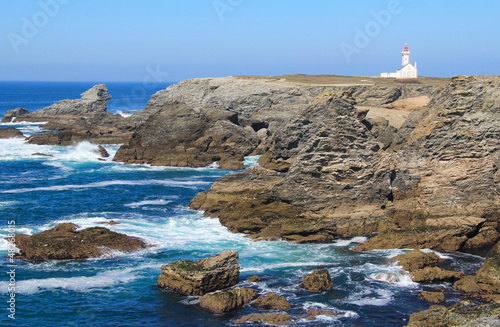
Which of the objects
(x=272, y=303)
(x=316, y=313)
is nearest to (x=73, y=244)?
(x=272, y=303)

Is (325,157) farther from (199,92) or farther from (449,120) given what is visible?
(199,92)

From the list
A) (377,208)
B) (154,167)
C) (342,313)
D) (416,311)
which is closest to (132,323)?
(342,313)

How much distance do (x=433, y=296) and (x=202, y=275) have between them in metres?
8.96

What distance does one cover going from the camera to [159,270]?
77.8ft

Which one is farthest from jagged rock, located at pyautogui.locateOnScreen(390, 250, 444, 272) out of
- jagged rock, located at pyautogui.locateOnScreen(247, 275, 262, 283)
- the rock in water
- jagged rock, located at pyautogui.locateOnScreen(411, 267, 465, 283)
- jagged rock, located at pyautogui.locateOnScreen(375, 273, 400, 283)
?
the rock in water

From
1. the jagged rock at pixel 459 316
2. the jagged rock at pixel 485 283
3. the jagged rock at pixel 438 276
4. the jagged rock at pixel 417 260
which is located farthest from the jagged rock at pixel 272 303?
the jagged rock at pixel 485 283

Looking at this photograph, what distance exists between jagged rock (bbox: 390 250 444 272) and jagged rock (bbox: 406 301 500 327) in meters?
5.83

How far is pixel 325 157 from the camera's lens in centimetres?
3009

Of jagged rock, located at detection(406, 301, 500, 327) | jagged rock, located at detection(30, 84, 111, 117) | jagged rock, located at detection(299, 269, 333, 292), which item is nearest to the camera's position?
jagged rock, located at detection(406, 301, 500, 327)

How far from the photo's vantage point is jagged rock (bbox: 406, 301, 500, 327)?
15.3 m

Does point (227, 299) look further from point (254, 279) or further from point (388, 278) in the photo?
point (388, 278)

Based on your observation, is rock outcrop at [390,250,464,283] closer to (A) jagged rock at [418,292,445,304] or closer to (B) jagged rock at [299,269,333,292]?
(A) jagged rock at [418,292,445,304]

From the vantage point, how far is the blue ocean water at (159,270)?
1884 cm

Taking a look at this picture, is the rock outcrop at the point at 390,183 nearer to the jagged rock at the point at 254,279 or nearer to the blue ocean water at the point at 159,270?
the blue ocean water at the point at 159,270
